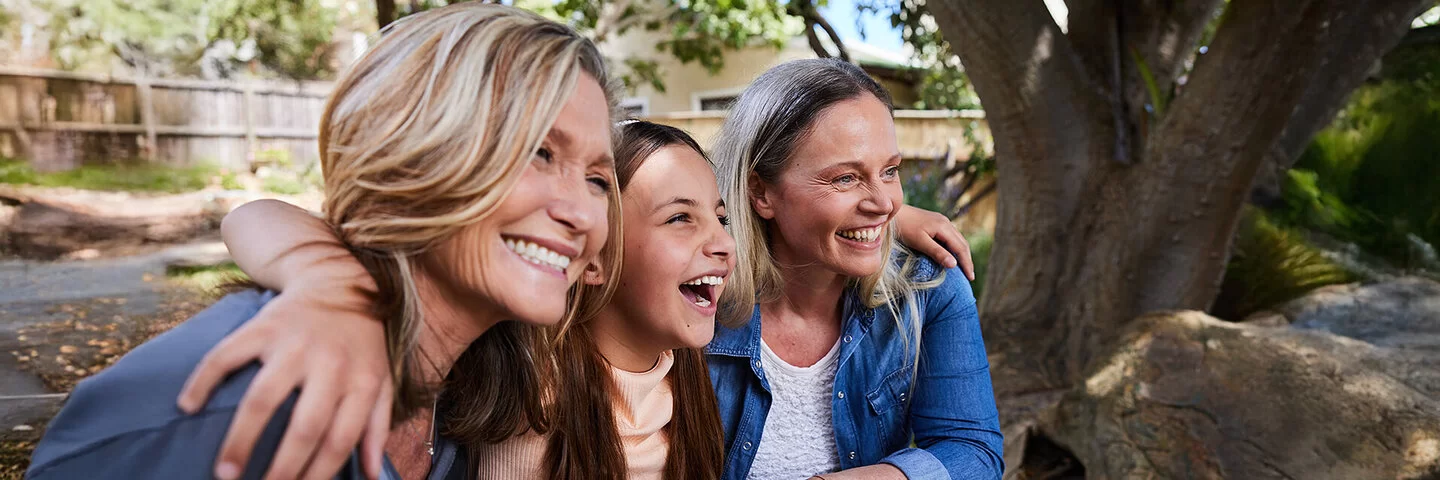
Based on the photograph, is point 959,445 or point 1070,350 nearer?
point 959,445

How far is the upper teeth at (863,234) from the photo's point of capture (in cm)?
222

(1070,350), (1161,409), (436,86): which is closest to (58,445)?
(436,86)

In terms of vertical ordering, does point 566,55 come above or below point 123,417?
above

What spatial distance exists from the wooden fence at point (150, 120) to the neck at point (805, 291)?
47.2 feet

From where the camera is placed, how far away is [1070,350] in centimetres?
462

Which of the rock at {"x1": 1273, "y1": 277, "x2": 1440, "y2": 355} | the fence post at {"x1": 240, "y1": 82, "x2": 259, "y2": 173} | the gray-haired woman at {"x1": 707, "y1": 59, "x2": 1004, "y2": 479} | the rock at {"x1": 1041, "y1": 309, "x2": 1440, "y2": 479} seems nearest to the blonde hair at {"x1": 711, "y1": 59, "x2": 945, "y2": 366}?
the gray-haired woman at {"x1": 707, "y1": 59, "x2": 1004, "y2": 479}

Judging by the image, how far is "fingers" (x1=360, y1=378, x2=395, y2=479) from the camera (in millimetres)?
1144

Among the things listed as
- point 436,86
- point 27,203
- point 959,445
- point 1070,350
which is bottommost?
point 27,203

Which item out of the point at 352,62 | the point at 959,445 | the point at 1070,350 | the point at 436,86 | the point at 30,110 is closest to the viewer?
the point at 436,86

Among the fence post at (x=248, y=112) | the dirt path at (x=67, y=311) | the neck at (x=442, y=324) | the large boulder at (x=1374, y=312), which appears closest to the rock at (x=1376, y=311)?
the large boulder at (x=1374, y=312)

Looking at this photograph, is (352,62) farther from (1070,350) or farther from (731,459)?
(1070,350)

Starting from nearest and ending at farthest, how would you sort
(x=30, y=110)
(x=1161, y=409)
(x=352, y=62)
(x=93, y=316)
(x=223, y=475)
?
(x=223, y=475), (x=352, y=62), (x=1161, y=409), (x=93, y=316), (x=30, y=110)

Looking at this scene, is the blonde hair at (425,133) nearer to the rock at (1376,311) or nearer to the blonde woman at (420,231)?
the blonde woman at (420,231)

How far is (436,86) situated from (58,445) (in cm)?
60
